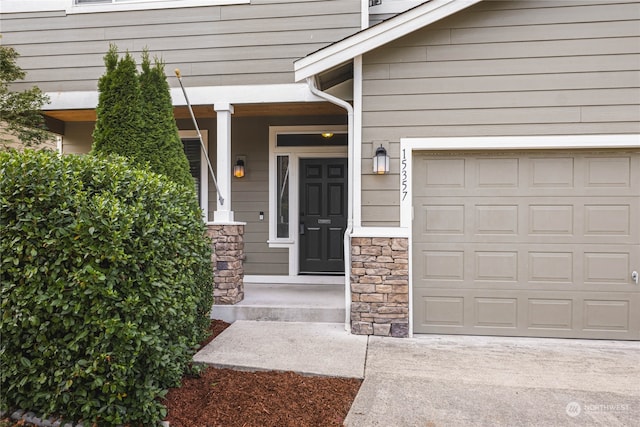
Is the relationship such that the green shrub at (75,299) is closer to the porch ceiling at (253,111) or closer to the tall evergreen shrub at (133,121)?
the tall evergreen shrub at (133,121)

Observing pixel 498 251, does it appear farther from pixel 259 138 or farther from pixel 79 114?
pixel 79 114

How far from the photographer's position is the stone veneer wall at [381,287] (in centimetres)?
407

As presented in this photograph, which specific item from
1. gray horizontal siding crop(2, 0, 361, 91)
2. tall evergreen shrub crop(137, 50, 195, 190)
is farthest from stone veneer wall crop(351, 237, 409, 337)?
gray horizontal siding crop(2, 0, 361, 91)

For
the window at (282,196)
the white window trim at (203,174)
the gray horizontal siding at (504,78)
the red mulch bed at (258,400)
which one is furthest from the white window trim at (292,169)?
the red mulch bed at (258,400)

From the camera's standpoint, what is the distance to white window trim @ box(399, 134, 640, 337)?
3.90 m

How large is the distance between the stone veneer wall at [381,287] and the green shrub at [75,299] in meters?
2.17

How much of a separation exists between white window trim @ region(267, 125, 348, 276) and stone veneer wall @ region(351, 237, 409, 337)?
1915 mm

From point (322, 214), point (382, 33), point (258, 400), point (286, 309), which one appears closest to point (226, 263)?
point (286, 309)

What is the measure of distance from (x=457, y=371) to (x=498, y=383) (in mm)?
322

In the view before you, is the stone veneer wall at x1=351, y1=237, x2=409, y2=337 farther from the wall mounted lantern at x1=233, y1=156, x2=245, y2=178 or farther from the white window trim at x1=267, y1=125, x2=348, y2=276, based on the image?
the wall mounted lantern at x1=233, y1=156, x2=245, y2=178

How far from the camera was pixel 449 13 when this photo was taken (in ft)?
12.9

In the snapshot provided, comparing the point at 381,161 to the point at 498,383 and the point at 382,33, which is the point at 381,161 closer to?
the point at 382,33

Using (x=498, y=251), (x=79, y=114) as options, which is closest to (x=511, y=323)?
(x=498, y=251)

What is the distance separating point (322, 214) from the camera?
6012 mm
